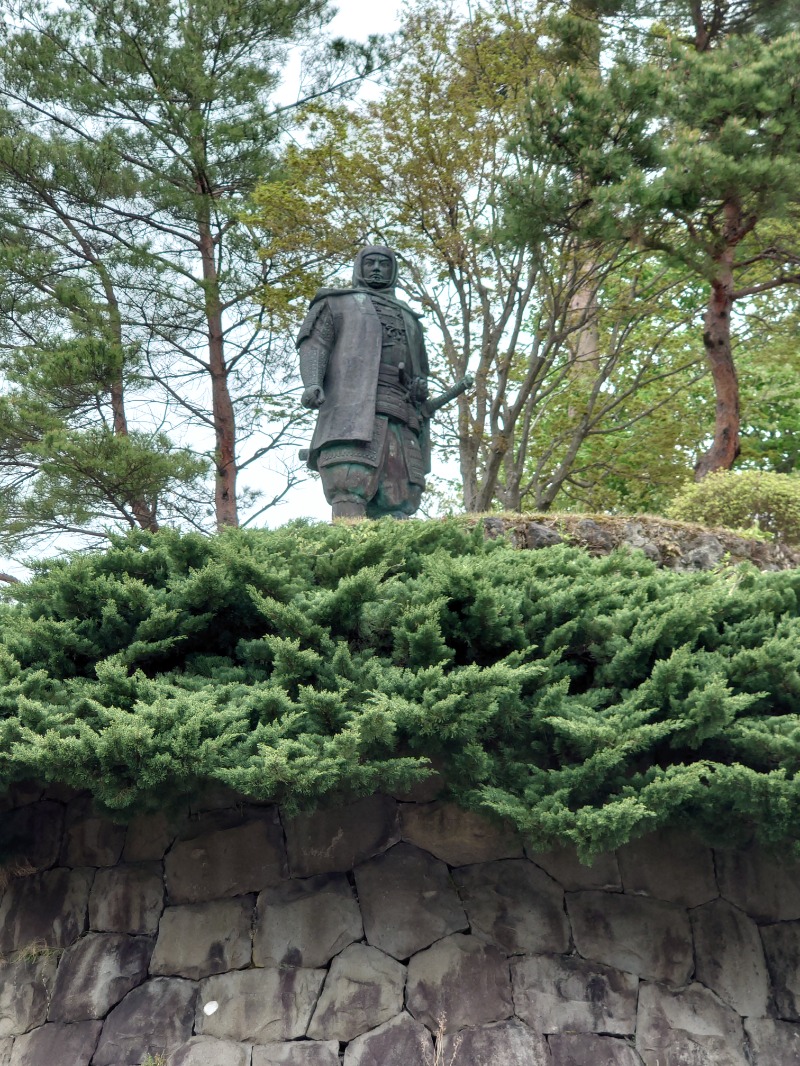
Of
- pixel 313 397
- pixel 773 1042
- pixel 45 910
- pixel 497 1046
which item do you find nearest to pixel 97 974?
pixel 45 910

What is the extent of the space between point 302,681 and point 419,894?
0.98 m

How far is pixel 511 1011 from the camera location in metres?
4.37

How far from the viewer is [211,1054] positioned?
4277 mm

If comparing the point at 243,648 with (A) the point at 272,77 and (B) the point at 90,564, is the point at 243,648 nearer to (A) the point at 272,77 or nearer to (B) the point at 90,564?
(B) the point at 90,564

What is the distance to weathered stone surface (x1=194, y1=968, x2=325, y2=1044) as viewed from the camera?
14.2ft

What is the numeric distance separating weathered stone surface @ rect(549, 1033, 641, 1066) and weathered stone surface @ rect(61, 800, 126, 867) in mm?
1995

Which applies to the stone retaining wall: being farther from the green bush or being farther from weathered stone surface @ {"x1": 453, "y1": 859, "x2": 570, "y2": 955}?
the green bush

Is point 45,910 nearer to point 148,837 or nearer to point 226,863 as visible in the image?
point 148,837

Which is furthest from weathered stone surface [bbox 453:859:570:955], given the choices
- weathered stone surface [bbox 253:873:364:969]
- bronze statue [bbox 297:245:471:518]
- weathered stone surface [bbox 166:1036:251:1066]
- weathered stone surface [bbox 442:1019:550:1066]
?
bronze statue [bbox 297:245:471:518]

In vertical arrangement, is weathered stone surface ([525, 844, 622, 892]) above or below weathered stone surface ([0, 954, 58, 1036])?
above

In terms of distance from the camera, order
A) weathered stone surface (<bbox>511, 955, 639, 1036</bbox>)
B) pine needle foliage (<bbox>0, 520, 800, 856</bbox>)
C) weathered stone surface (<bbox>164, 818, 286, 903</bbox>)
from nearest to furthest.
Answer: pine needle foliage (<bbox>0, 520, 800, 856</bbox>) → weathered stone surface (<bbox>511, 955, 639, 1036</bbox>) → weathered stone surface (<bbox>164, 818, 286, 903</bbox>)

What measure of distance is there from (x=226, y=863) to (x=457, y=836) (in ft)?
3.15

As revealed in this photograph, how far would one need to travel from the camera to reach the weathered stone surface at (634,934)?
4566 millimetres

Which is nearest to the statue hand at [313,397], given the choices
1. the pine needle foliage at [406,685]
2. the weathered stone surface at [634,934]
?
the pine needle foliage at [406,685]
